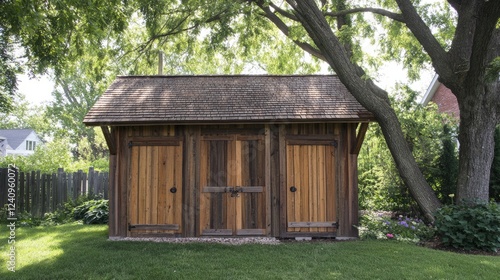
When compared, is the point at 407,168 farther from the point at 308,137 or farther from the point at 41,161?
the point at 41,161

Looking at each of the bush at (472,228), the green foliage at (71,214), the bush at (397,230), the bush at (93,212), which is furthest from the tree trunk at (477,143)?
the green foliage at (71,214)

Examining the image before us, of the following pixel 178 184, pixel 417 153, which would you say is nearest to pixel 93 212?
pixel 178 184

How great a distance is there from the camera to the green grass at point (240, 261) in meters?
5.51

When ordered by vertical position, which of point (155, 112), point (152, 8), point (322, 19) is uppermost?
point (152, 8)

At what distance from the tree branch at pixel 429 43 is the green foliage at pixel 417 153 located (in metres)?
2.43

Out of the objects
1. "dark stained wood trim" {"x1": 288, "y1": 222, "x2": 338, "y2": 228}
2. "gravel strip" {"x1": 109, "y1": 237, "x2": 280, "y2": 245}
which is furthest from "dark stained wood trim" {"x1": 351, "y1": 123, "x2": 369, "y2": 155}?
"gravel strip" {"x1": 109, "y1": 237, "x2": 280, "y2": 245}

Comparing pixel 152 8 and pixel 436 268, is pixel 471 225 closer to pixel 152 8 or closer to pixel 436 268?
pixel 436 268

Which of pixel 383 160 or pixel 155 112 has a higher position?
pixel 155 112

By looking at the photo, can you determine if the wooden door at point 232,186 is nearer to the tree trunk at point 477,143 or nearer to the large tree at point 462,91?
the large tree at point 462,91

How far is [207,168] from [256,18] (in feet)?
24.3

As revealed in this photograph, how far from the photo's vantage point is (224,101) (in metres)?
8.91

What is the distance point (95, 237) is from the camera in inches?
330

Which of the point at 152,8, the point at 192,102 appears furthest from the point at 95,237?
the point at 152,8

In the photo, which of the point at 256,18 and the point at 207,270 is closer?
the point at 207,270
